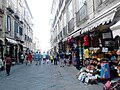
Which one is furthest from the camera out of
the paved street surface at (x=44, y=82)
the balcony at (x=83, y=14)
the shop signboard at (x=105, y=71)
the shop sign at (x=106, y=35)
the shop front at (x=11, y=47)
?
the shop front at (x=11, y=47)

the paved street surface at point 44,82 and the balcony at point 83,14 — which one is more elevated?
the balcony at point 83,14

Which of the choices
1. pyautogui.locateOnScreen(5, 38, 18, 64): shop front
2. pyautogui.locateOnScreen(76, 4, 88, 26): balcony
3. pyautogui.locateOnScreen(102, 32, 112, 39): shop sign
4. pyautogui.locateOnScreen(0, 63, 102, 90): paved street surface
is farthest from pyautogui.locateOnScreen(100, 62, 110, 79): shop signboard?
pyautogui.locateOnScreen(5, 38, 18, 64): shop front

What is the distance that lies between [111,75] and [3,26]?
15787 millimetres

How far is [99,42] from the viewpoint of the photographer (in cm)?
1280

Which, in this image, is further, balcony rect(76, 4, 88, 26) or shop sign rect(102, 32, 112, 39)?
balcony rect(76, 4, 88, 26)

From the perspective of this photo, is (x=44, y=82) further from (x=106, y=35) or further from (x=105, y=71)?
(x=106, y=35)

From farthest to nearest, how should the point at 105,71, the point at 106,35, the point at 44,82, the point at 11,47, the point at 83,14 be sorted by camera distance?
the point at 11,47 < the point at 83,14 < the point at 44,82 < the point at 106,35 < the point at 105,71

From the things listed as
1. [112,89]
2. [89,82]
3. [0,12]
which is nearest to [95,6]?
[89,82]

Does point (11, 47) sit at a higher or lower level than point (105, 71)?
higher

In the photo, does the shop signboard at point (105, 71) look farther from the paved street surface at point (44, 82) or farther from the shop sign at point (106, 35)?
the shop sign at point (106, 35)

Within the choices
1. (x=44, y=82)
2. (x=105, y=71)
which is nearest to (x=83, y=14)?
(x=44, y=82)

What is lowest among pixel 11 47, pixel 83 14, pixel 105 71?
pixel 105 71

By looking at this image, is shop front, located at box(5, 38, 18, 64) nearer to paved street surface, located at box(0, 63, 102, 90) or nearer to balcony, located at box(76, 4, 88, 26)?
balcony, located at box(76, 4, 88, 26)

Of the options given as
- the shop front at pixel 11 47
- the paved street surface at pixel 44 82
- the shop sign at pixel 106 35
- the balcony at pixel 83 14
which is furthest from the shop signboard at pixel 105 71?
the shop front at pixel 11 47
